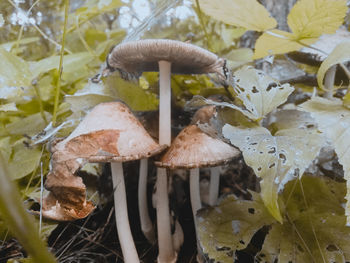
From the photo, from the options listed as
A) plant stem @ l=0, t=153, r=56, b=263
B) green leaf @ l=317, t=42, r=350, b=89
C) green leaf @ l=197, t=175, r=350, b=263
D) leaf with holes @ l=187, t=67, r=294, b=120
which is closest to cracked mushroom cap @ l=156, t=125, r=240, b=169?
leaf with holes @ l=187, t=67, r=294, b=120

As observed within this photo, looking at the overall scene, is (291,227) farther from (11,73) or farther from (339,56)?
(11,73)

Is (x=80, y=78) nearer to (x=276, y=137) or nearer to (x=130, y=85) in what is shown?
(x=130, y=85)

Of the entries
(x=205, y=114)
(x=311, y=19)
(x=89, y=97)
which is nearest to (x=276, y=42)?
(x=311, y=19)

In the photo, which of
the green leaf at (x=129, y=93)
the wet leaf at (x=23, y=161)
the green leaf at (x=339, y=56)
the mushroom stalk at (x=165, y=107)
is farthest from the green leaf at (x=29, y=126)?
the green leaf at (x=339, y=56)

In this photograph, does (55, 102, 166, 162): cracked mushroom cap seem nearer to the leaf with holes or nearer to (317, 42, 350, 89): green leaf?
the leaf with holes

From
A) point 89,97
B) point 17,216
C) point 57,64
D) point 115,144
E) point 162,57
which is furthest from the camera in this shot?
point 57,64

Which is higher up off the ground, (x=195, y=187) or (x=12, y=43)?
(x=12, y=43)

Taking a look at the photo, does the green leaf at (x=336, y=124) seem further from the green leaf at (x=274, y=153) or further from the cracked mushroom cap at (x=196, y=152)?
the cracked mushroom cap at (x=196, y=152)

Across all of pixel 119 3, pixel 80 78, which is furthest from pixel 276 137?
pixel 80 78
